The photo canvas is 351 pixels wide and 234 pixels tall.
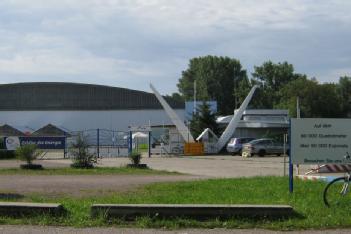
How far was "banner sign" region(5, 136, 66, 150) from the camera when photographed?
42028mm

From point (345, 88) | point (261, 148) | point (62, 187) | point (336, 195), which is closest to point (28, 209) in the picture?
point (336, 195)

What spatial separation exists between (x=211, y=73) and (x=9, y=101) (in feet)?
169

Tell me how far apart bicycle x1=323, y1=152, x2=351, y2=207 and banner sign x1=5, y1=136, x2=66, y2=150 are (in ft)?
104

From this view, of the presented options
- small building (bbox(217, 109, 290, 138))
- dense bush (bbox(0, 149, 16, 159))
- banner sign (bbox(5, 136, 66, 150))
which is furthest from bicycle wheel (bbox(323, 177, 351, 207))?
small building (bbox(217, 109, 290, 138))

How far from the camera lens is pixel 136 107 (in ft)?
354

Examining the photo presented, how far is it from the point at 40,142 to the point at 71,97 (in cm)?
6703

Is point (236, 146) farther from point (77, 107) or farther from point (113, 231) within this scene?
point (77, 107)

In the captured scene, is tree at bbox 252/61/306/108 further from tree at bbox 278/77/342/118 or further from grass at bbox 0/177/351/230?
grass at bbox 0/177/351/230

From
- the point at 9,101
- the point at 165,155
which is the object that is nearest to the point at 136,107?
the point at 9,101

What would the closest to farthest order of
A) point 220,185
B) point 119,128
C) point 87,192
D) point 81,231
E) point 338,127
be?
1. point 81,231
2. point 338,127
3. point 87,192
4. point 220,185
5. point 119,128

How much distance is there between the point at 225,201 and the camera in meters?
12.7

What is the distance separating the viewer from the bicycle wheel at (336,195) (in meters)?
12.1

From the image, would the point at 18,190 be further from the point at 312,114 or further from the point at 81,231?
the point at 312,114

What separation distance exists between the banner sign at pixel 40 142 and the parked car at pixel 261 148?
1454 centimetres
